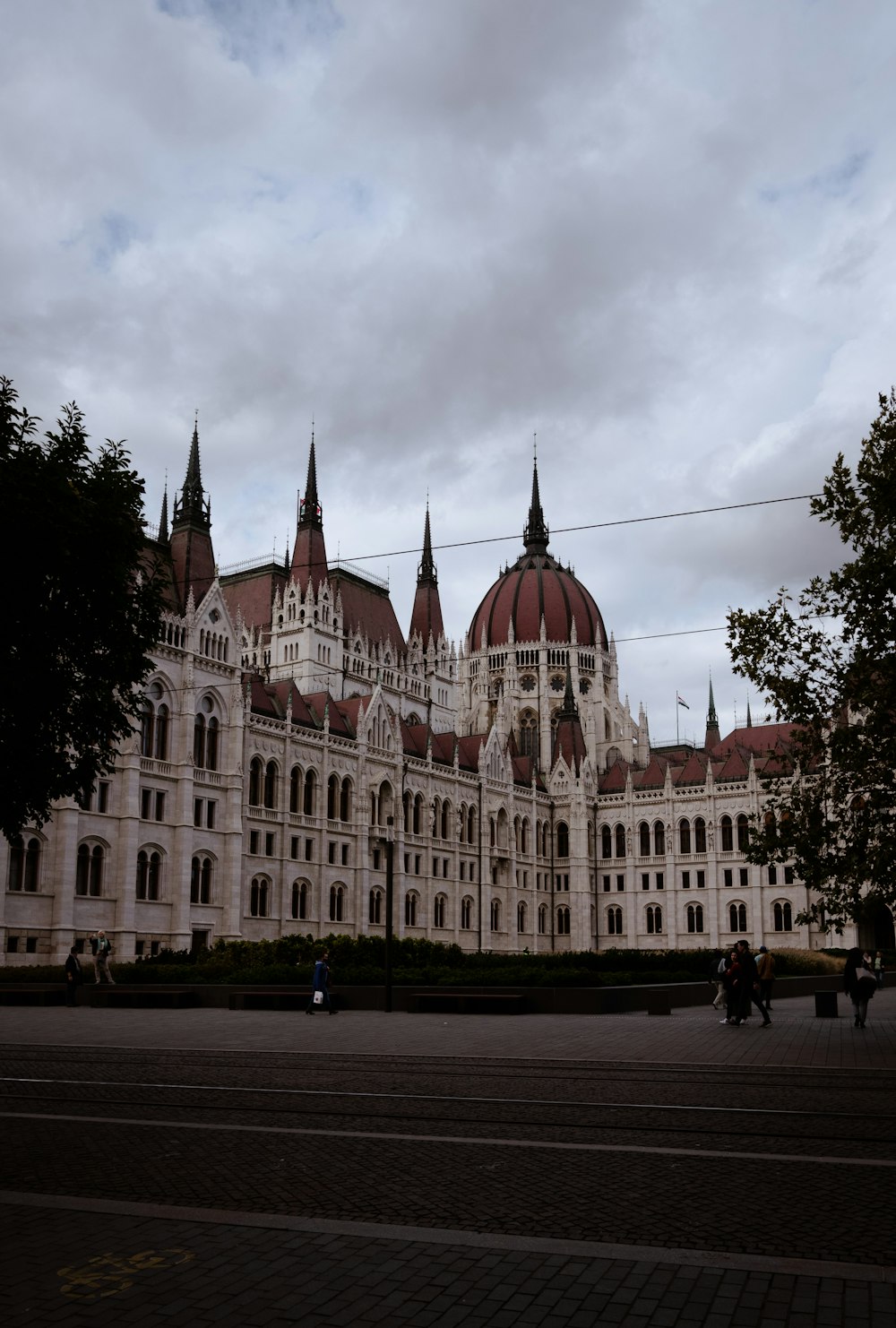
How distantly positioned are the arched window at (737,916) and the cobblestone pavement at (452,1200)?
68.6 meters

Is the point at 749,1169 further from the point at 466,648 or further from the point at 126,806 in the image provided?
the point at 466,648

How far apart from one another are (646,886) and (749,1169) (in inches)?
3154

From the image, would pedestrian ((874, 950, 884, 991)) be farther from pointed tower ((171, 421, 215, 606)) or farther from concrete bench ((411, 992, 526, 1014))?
pointed tower ((171, 421, 215, 606))

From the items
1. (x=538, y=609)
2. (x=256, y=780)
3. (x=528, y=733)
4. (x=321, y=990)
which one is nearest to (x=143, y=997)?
(x=321, y=990)

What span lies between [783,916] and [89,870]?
49873 millimetres

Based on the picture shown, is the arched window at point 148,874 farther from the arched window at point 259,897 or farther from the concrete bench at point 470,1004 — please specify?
the concrete bench at point 470,1004

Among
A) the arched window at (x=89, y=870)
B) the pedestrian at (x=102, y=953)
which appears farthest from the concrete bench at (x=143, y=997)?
the arched window at (x=89, y=870)

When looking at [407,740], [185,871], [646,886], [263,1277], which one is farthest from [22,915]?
[646,886]

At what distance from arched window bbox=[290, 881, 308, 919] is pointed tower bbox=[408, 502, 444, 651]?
132ft

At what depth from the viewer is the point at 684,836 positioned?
286 feet

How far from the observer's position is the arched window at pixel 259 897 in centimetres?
5975

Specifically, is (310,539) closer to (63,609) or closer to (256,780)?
(256,780)

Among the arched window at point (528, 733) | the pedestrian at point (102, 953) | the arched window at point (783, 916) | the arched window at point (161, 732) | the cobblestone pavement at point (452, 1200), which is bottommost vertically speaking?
the cobblestone pavement at point (452, 1200)

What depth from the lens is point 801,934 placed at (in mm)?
79375
